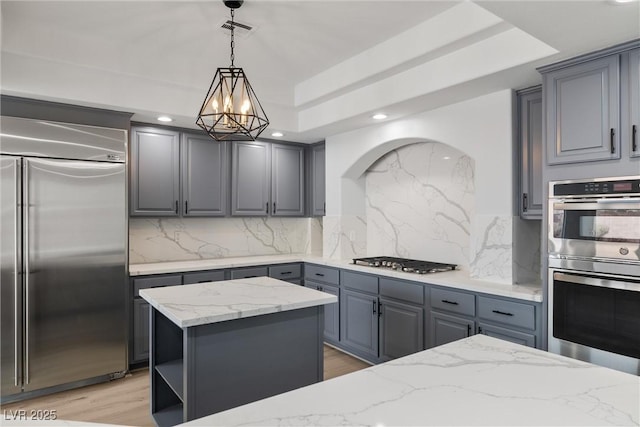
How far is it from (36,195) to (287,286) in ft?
6.98

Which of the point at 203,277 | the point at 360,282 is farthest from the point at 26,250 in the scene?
the point at 360,282

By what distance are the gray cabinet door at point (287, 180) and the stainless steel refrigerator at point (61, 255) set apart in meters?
1.82

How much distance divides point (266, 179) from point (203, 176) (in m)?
0.79

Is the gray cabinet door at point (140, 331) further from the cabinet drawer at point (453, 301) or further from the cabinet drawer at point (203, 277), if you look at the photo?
the cabinet drawer at point (453, 301)

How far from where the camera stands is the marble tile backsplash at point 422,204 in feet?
12.4

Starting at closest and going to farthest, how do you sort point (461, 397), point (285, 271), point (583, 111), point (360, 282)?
point (461, 397) → point (583, 111) → point (360, 282) → point (285, 271)

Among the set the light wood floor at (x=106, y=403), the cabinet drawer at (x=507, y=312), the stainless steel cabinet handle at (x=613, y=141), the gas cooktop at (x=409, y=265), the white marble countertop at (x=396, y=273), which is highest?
the stainless steel cabinet handle at (x=613, y=141)

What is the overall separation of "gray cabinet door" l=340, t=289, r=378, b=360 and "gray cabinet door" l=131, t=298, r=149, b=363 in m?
1.91

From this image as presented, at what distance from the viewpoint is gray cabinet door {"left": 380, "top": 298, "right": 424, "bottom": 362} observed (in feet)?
11.0

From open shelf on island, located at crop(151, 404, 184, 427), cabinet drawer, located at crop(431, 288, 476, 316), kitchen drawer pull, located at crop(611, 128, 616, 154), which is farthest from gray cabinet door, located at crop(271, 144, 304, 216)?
kitchen drawer pull, located at crop(611, 128, 616, 154)

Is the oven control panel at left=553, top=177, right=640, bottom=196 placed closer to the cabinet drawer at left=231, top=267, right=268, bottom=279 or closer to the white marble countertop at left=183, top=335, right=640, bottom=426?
the white marble countertop at left=183, top=335, right=640, bottom=426

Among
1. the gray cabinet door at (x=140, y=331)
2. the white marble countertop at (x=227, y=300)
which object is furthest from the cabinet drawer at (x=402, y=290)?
the gray cabinet door at (x=140, y=331)

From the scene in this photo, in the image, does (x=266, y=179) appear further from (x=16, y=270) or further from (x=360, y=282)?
(x=16, y=270)

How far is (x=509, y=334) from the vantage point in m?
2.75
